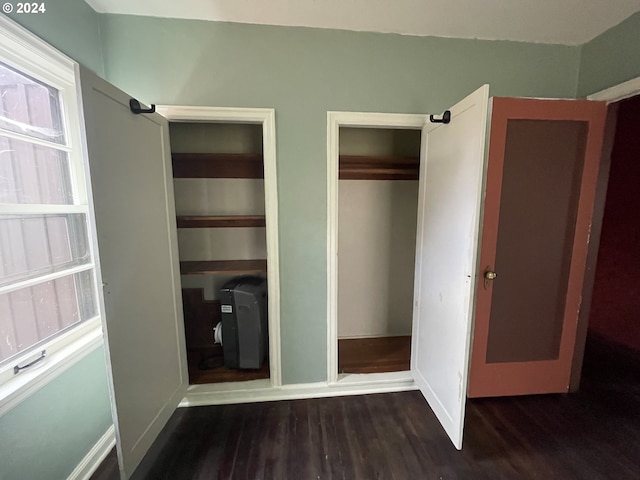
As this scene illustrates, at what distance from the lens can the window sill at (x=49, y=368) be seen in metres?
1.03

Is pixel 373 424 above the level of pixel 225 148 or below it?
below

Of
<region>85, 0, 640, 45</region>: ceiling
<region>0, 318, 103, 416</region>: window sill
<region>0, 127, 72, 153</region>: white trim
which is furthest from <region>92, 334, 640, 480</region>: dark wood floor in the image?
<region>85, 0, 640, 45</region>: ceiling

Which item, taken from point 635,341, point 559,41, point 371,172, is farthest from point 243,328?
point 635,341

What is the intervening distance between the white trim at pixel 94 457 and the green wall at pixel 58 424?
0.03 metres

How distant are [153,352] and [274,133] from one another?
4.94 ft

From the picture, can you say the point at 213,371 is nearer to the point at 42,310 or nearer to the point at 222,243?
the point at 222,243

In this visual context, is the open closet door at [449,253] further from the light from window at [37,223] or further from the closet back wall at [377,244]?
the light from window at [37,223]

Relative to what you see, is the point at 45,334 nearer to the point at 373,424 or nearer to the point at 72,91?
the point at 72,91

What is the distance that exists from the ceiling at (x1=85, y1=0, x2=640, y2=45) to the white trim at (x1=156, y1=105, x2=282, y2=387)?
21.0 inches

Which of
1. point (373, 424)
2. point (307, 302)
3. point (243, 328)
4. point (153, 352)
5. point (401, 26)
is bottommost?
point (373, 424)

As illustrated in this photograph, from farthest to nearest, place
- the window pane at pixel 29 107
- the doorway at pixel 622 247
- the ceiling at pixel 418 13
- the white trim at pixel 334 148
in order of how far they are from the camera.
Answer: the doorway at pixel 622 247 < the white trim at pixel 334 148 < the ceiling at pixel 418 13 < the window pane at pixel 29 107

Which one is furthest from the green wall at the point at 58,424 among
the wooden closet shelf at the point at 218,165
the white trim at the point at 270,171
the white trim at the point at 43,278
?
the wooden closet shelf at the point at 218,165

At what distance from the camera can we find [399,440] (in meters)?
1.62

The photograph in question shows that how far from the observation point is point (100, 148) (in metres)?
1.09
